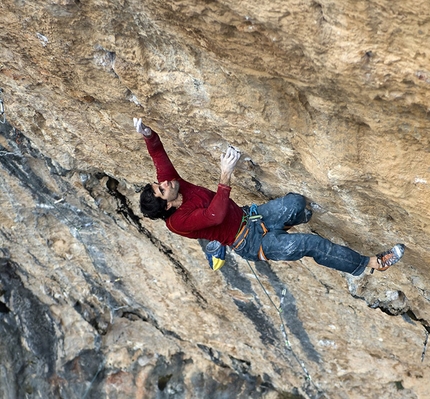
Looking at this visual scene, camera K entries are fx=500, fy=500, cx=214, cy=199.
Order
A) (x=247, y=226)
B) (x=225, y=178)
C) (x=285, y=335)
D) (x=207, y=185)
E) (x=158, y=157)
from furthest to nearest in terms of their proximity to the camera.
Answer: (x=285, y=335) < (x=207, y=185) < (x=247, y=226) < (x=158, y=157) < (x=225, y=178)

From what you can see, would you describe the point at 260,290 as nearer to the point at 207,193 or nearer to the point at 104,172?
the point at 104,172

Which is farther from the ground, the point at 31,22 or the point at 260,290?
the point at 31,22

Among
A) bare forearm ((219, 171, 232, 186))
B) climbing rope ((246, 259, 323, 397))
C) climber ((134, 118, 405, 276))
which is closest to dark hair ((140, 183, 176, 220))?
climber ((134, 118, 405, 276))

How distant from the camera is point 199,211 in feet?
10.5

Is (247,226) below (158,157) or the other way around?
below

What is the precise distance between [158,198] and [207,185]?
4.69 feet

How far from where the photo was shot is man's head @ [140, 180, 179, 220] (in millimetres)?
3209

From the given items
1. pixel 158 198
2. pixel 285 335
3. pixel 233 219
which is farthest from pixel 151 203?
pixel 285 335

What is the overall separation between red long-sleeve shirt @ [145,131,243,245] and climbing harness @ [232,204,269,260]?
0.05 m

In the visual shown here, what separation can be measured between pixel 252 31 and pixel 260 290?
12.0ft

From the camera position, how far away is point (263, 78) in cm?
299

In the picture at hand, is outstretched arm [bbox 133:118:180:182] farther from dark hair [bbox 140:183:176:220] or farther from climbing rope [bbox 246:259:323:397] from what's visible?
climbing rope [bbox 246:259:323:397]

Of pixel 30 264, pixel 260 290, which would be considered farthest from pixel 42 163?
pixel 260 290

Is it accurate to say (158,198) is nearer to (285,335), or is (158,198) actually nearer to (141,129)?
(141,129)
